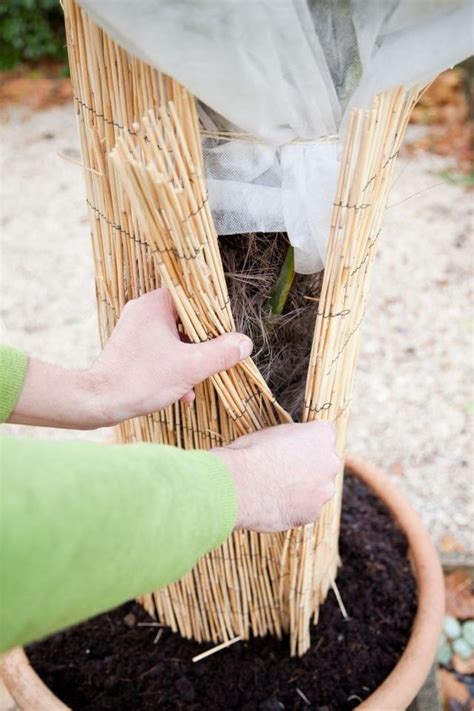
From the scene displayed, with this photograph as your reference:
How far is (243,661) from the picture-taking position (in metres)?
1.45

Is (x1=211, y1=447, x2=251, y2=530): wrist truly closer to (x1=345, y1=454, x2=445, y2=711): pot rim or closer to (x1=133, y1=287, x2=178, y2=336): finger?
(x1=133, y1=287, x2=178, y2=336): finger

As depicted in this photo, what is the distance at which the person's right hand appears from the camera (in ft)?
3.20

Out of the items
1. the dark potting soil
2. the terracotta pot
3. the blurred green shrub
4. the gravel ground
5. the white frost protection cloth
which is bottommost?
the dark potting soil

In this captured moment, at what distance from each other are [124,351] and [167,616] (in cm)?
69

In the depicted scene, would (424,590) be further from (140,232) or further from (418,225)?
(418,225)

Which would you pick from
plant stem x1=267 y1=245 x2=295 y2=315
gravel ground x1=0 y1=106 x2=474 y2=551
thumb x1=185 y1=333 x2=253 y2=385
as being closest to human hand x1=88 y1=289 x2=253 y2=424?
thumb x1=185 y1=333 x2=253 y2=385

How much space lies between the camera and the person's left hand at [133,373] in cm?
103

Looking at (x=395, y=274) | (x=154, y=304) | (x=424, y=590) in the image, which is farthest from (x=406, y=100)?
(x=395, y=274)

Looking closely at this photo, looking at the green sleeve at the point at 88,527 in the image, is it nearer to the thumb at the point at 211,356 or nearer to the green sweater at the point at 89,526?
the green sweater at the point at 89,526

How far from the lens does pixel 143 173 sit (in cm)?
86

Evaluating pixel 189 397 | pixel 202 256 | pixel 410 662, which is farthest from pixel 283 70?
pixel 410 662

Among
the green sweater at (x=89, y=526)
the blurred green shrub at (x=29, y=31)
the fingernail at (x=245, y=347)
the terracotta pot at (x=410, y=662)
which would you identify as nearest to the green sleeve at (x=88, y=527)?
the green sweater at (x=89, y=526)

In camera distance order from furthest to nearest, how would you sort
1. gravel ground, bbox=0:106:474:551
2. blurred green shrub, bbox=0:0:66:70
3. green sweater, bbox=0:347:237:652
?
blurred green shrub, bbox=0:0:66:70 → gravel ground, bbox=0:106:474:551 → green sweater, bbox=0:347:237:652

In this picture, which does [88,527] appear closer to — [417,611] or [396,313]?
[417,611]
